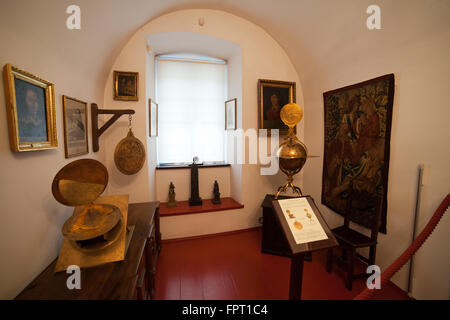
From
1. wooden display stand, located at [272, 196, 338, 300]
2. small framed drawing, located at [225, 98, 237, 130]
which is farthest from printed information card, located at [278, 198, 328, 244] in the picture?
small framed drawing, located at [225, 98, 237, 130]

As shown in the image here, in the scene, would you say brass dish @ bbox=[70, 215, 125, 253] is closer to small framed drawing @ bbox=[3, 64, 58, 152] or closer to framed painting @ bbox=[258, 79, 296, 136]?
small framed drawing @ bbox=[3, 64, 58, 152]

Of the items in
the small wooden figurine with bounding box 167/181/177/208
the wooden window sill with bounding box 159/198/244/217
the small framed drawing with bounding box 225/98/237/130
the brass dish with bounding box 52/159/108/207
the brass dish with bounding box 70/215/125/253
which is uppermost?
the small framed drawing with bounding box 225/98/237/130

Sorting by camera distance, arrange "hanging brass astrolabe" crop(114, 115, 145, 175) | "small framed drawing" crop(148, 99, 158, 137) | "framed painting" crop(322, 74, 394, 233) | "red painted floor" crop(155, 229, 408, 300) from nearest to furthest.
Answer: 1. "red painted floor" crop(155, 229, 408, 300)
2. "framed painting" crop(322, 74, 394, 233)
3. "hanging brass astrolabe" crop(114, 115, 145, 175)
4. "small framed drawing" crop(148, 99, 158, 137)

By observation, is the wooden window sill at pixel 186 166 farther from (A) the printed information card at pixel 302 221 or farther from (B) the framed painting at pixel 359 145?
(A) the printed information card at pixel 302 221

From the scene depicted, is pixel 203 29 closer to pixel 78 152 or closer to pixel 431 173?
pixel 78 152

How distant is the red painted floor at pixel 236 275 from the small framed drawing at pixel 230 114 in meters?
2.07

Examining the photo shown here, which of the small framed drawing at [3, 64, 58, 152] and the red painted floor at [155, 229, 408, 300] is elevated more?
the small framed drawing at [3, 64, 58, 152]

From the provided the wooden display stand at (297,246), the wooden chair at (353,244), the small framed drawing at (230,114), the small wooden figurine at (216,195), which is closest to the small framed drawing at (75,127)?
the wooden display stand at (297,246)

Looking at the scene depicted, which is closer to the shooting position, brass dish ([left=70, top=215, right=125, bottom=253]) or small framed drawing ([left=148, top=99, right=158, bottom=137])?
brass dish ([left=70, top=215, right=125, bottom=253])

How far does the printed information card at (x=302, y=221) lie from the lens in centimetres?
132

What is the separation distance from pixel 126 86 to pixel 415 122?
137 inches

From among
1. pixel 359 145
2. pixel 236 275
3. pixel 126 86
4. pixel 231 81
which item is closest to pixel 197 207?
pixel 236 275

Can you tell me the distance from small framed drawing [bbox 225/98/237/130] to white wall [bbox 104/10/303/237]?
121 millimetres

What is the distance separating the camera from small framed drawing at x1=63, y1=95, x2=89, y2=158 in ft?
5.41
